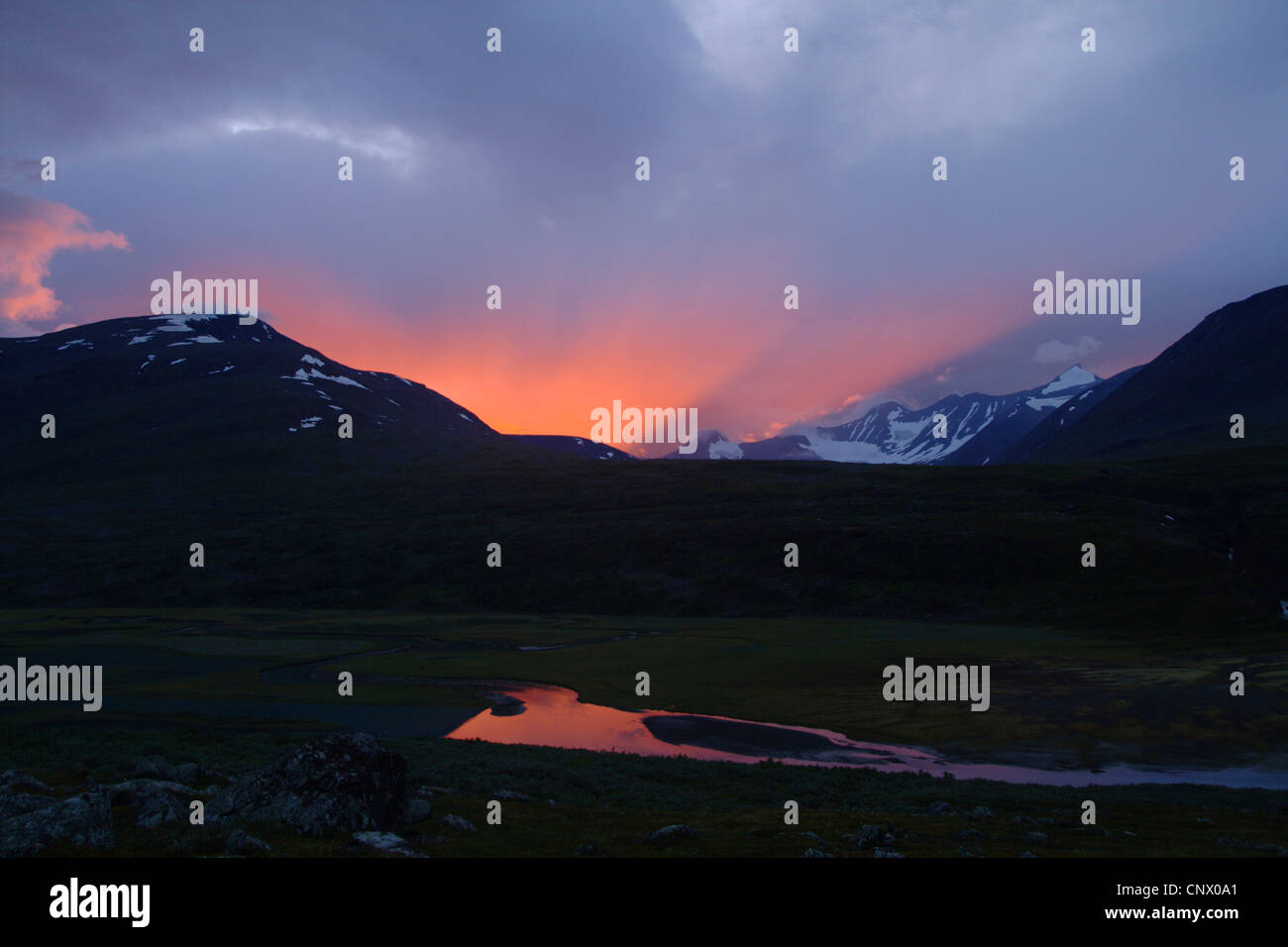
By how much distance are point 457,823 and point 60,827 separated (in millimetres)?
8848

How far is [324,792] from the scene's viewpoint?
63.4 ft

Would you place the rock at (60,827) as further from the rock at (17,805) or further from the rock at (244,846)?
the rock at (244,846)

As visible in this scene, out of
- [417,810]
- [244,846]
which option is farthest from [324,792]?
[244,846]

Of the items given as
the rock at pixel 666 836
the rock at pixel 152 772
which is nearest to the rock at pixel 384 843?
the rock at pixel 666 836

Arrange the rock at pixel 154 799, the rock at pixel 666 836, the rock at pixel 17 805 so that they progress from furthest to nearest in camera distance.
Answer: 1. the rock at pixel 666 836
2. the rock at pixel 154 799
3. the rock at pixel 17 805

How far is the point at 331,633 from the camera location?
3809 inches

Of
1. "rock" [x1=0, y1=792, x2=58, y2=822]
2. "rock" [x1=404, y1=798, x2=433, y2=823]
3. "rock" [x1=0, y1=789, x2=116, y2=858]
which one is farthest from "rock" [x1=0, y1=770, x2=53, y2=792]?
"rock" [x1=404, y1=798, x2=433, y2=823]

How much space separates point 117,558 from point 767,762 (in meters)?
163

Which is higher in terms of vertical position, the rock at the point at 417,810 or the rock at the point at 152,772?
the rock at the point at 417,810

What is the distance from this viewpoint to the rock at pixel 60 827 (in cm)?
1509

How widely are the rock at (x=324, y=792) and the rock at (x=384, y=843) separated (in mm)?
1271

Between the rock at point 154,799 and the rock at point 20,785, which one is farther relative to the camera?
the rock at point 20,785

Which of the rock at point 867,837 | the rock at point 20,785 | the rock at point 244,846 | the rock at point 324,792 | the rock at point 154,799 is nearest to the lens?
the rock at point 244,846
